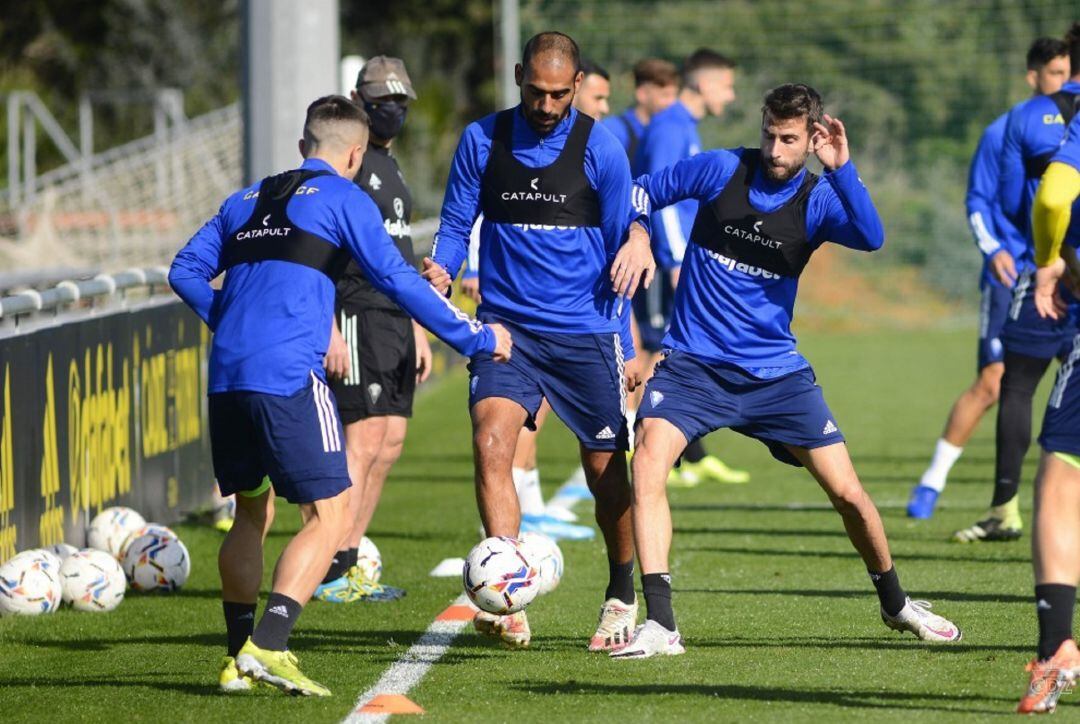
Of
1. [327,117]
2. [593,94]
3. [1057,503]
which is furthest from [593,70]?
[1057,503]

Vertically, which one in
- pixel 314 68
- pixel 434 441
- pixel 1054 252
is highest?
pixel 314 68

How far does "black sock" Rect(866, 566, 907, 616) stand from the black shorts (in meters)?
2.62

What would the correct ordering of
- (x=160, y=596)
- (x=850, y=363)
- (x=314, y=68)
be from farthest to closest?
(x=850, y=363)
(x=314, y=68)
(x=160, y=596)

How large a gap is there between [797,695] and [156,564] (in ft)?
12.5

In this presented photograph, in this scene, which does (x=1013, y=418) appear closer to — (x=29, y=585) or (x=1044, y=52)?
(x=1044, y=52)

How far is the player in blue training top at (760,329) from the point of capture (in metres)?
6.99

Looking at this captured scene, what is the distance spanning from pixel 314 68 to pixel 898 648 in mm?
5945

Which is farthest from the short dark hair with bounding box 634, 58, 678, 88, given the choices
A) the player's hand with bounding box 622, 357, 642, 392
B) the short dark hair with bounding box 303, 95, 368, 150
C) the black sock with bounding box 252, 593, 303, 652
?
the black sock with bounding box 252, 593, 303, 652

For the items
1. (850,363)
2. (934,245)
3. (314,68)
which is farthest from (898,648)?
(934,245)

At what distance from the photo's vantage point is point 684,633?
750 cm

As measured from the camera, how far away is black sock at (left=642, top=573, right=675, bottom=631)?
688 centimetres

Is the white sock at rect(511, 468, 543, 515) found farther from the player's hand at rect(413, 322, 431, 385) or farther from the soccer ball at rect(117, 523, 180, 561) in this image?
the soccer ball at rect(117, 523, 180, 561)

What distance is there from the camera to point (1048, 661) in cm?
564

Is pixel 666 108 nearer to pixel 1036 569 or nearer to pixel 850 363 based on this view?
pixel 1036 569
